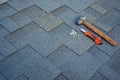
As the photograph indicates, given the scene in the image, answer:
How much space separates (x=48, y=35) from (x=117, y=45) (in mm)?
999

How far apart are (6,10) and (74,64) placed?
4.33ft

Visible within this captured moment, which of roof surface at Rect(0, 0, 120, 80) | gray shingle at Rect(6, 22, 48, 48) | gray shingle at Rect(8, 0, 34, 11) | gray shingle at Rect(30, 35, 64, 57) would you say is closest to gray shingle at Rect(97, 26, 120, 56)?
roof surface at Rect(0, 0, 120, 80)

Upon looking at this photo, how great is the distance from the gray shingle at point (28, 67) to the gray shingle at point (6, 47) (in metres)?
0.07

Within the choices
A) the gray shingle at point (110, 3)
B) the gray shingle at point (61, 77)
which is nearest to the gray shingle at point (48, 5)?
the gray shingle at point (110, 3)

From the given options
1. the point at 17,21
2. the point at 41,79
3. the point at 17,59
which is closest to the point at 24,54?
the point at 17,59

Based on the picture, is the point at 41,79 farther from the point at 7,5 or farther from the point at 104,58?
the point at 7,5

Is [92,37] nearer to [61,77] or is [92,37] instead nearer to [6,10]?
[61,77]

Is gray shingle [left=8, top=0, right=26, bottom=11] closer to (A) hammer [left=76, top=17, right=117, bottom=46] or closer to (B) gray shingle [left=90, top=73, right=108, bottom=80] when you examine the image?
(A) hammer [left=76, top=17, right=117, bottom=46]

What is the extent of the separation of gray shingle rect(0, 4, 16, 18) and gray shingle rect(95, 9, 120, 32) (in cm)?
131

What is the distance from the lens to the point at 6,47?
99.9 inches

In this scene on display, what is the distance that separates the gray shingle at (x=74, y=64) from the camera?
2.44 m

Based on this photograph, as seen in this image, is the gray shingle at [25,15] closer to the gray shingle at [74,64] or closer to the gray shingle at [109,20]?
the gray shingle at [74,64]

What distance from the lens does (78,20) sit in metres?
3.02

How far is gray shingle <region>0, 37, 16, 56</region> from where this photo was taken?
248cm
